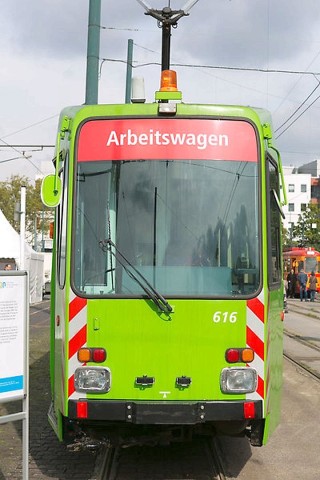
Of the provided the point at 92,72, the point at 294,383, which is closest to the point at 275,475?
the point at 294,383

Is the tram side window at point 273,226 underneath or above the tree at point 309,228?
underneath

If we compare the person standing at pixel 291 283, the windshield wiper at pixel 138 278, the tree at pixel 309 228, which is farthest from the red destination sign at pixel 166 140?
the tree at pixel 309 228

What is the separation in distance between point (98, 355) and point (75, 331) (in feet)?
0.85

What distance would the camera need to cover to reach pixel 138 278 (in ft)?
17.8

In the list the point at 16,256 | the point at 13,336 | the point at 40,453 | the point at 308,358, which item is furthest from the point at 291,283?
the point at 13,336

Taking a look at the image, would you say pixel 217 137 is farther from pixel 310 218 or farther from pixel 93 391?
pixel 310 218

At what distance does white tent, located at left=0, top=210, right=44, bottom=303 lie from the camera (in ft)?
67.0

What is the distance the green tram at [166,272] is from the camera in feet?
17.3

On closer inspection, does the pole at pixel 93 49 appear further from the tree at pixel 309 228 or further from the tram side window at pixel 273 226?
the tree at pixel 309 228

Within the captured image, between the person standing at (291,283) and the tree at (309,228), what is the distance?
18.0 meters

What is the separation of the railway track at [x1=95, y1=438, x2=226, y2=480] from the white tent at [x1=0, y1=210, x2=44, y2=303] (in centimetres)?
870

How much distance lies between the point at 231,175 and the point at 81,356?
5.99 feet

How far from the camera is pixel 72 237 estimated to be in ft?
18.2

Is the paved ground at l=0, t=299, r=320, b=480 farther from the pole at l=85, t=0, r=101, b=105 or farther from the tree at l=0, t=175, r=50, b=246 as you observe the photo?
the tree at l=0, t=175, r=50, b=246
